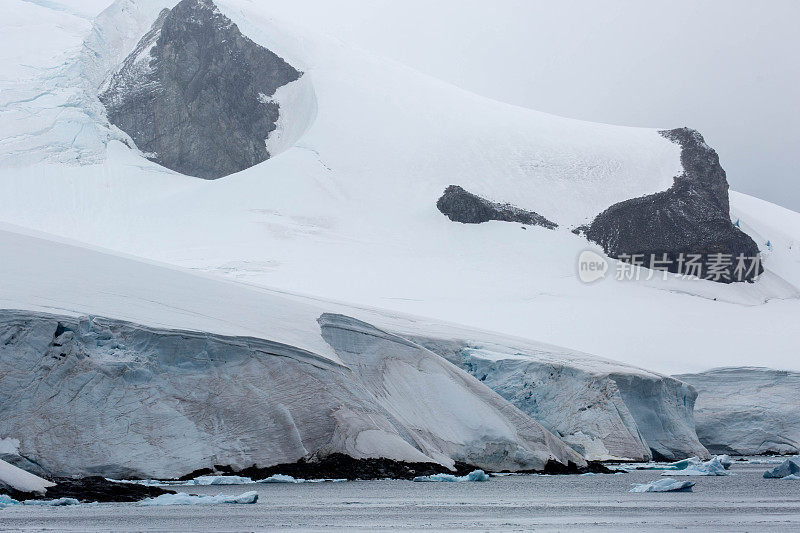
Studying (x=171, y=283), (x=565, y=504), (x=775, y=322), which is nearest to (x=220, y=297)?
(x=171, y=283)

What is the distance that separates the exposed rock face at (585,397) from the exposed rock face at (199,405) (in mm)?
4343

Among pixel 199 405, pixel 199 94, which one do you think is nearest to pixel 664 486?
pixel 199 405

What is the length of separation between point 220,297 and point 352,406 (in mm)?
3487

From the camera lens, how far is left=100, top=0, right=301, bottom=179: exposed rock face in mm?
58625

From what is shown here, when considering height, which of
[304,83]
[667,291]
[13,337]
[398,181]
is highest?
[304,83]

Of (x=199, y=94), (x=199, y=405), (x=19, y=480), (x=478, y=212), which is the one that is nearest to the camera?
(x=19, y=480)

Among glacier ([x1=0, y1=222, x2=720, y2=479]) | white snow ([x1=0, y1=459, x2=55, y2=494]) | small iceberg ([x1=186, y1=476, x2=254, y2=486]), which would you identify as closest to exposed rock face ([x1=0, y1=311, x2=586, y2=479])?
Result: glacier ([x1=0, y1=222, x2=720, y2=479])

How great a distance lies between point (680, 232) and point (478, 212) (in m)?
10.7

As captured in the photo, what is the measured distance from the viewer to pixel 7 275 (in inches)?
601

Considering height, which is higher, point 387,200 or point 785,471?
point 387,200

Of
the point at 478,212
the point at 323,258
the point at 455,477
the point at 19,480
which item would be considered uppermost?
the point at 478,212

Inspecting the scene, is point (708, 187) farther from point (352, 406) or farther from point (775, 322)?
point (352, 406)

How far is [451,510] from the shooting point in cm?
1180

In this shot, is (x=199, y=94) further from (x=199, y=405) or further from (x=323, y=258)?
(x=199, y=405)
